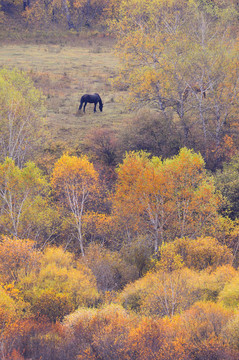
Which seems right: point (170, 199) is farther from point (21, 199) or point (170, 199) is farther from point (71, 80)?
point (71, 80)

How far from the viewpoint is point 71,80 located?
5775cm

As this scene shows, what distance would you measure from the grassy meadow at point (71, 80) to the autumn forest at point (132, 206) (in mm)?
296

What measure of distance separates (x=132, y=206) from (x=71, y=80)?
28.8m

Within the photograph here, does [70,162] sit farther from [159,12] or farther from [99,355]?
[159,12]

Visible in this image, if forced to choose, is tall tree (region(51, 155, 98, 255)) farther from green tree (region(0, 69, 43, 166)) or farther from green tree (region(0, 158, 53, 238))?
green tree (region(0, 69, 43, 166))

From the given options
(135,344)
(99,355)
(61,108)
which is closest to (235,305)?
(135,344)

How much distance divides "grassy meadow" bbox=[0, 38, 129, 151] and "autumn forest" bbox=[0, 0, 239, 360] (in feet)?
0.97

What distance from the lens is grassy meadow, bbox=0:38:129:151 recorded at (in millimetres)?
46094

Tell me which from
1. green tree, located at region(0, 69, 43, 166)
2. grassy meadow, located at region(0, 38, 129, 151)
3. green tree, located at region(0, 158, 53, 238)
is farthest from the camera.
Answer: grassy meadow, located at region(0, 38, 129, 151)

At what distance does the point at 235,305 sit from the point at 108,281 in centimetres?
1059

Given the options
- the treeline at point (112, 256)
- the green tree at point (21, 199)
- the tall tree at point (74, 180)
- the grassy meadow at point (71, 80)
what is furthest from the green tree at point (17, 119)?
the tall tree at point (74, 180)

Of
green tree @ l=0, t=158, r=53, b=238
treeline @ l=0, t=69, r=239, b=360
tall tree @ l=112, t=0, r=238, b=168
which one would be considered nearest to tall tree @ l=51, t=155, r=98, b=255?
treeline @ l=0, t=69, r=239, b=360

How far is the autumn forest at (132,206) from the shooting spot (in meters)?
25.2

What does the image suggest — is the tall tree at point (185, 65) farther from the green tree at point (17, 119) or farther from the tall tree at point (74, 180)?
the green tree at point (17, 119)
